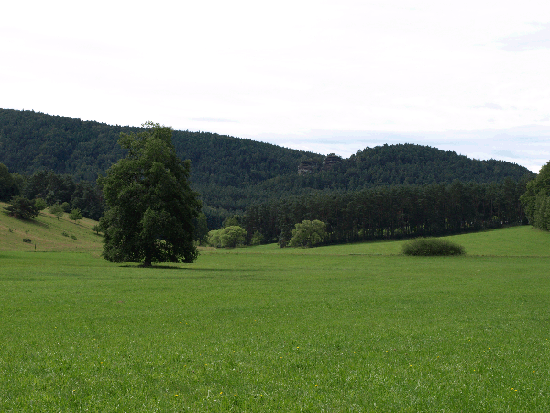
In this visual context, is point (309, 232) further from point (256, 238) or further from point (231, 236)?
point (256, 238)

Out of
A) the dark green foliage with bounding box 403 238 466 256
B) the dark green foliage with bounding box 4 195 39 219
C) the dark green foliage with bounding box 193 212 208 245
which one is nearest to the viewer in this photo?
the dark green foliage with bounding box 403 238 466 256

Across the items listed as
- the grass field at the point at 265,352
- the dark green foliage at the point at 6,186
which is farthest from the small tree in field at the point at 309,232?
the grass field at the point at 265,352

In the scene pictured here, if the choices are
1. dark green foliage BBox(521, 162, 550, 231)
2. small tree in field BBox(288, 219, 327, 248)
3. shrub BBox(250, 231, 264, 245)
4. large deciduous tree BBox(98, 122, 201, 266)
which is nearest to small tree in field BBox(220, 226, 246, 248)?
shrub BBox(250, 231, 264, 245)

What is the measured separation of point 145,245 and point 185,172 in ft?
34.8

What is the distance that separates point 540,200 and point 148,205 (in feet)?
328

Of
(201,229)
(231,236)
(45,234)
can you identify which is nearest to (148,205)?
(45,234)

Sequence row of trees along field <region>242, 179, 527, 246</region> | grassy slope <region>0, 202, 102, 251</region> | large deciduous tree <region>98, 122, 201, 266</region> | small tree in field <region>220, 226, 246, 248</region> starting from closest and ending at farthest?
1. large deciduous tree <region>98, 122, 201, 266</region>
2. grassy slope <region>0, 202, 102, 251</region>
3. row of trees along field <region>242, 179, 527, 246</region>
4. small tree in field <region>220, 226, 246, 248</region>

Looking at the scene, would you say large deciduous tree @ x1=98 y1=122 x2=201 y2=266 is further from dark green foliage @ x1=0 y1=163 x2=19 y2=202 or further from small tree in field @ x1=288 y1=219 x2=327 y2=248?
dark green foliage @ x1=0 y1=163 x2=19 y2=202

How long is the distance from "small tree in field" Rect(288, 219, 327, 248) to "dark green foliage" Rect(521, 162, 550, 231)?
5755 cm

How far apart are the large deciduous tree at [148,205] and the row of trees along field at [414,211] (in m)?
93.4

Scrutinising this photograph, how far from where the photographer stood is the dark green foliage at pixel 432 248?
84.9 metres

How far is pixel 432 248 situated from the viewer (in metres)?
84.9

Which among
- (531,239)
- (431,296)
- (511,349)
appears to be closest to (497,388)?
(511,349)

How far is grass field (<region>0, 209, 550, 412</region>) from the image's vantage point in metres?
9.95
